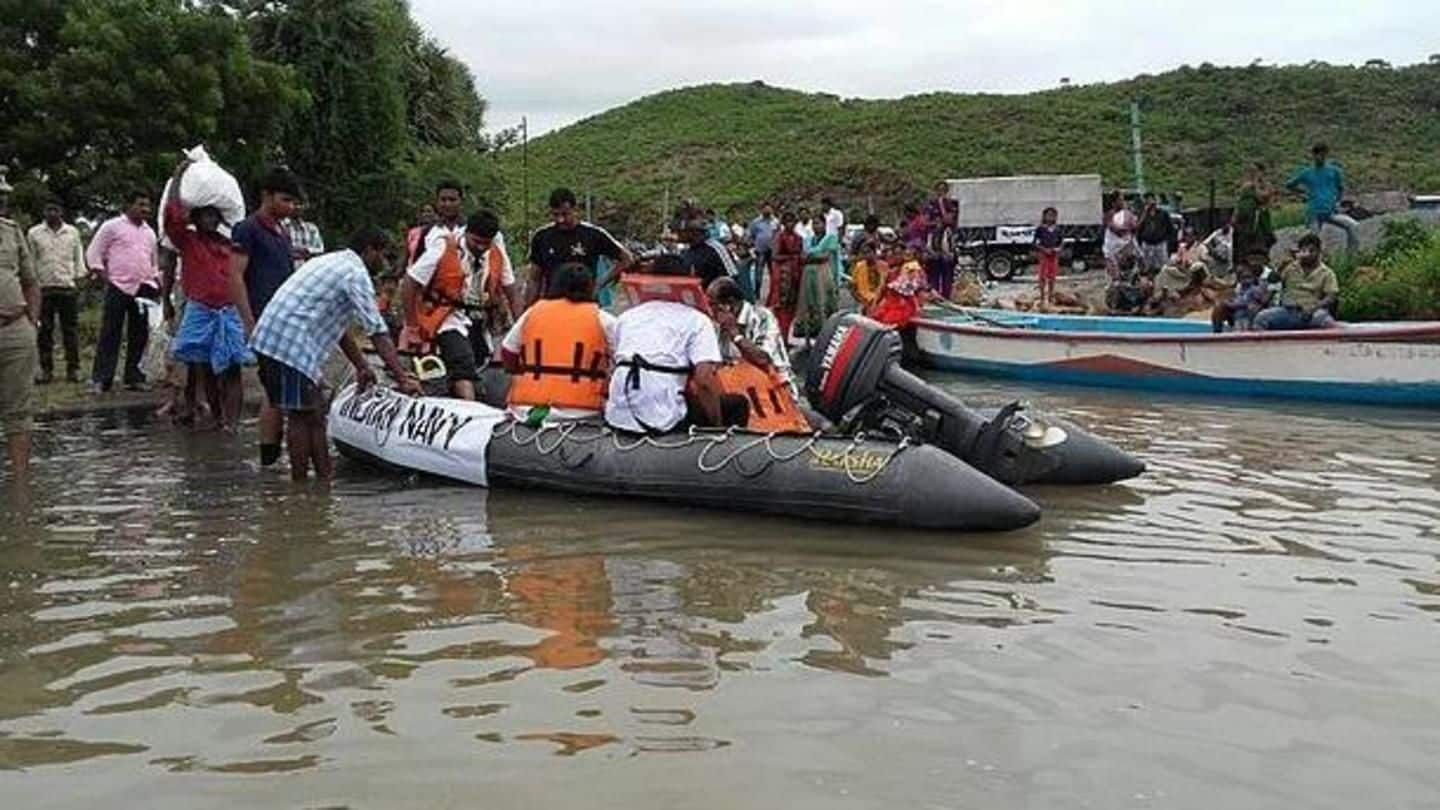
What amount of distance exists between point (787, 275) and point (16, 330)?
1019 centimetres

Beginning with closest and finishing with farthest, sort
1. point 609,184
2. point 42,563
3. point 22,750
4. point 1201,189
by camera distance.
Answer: point 22,750 → point 42,563 → point 1201,189 → point 609,184

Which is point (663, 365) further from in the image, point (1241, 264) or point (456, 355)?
point (1241, 264)

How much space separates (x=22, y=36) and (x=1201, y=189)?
36684 mm

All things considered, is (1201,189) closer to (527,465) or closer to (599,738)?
(527,465)

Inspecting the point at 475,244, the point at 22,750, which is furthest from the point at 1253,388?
the point at 22,750

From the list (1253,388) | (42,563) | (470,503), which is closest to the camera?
(42,563)

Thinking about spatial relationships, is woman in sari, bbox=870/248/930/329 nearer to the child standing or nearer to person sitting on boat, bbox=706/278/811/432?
the child standing

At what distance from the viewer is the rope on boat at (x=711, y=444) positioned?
6965 mm

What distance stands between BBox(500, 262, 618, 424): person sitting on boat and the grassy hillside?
35881 millimetres

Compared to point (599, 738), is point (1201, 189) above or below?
above

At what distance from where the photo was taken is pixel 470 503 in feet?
25.1

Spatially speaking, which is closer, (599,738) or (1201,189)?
(599,738)

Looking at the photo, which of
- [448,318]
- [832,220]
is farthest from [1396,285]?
[448,318]

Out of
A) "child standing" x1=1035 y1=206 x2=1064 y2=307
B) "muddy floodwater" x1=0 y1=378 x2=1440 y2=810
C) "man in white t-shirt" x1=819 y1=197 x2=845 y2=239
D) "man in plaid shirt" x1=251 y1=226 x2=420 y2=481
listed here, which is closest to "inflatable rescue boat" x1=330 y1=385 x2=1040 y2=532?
"muddy floodwater" x1=0 y1=378 x2=1440 y2=810
